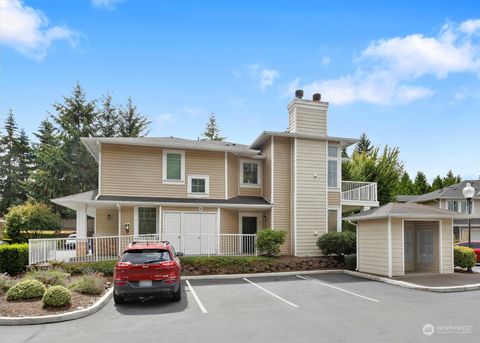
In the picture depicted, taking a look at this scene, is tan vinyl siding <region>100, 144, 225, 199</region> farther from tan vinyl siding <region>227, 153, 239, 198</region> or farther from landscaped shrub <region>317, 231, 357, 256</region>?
landscaped shrub <region>317, 231, 357, 256</region>

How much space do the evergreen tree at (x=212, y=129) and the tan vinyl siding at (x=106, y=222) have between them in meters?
31.3

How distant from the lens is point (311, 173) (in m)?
19.6

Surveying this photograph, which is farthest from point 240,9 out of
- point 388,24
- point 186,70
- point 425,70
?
point 425,70

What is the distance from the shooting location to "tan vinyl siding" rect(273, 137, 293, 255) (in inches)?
757

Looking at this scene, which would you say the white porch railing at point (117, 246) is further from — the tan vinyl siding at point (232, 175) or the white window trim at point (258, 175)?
the white window trim at point (258, 175)

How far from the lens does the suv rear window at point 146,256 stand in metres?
10.2

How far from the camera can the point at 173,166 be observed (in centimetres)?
1881

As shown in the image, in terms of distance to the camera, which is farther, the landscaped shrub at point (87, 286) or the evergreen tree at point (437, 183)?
the evergreen tree at point (437, 183)

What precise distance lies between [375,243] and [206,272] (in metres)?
7.25

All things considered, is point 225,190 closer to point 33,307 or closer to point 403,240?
point 403,240

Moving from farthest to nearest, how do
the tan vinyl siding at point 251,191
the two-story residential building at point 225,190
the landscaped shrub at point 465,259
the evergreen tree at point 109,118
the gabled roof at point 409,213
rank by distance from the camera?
the evergreen tree at point 109,118
the tan vinyl siding at point 251,191
the two-story residential building at point 225,190
the landscaped shrub at point 465,259
the gabled roof at point 409,213

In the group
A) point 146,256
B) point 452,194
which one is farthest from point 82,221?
point 452,194

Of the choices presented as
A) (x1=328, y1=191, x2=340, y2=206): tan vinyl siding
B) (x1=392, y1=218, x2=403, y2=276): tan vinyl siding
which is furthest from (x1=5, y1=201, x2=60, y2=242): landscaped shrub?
(x1=392, y1=218, x2=403, y2=276): tan vinyl siding

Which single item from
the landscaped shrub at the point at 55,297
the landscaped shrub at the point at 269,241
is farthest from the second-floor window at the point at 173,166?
the landscaped shrub at the point at 55,297
